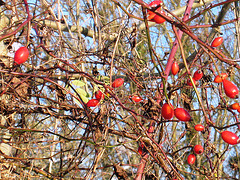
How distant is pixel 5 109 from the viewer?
3.29ft

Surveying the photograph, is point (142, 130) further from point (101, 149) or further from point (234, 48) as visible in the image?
point (234, 48)

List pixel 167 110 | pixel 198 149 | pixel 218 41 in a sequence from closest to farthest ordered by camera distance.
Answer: pixel 167 110 < pixel 218 41 < pixel 198 149

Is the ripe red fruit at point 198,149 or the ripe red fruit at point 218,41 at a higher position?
the ripe red fruit at point 218,41

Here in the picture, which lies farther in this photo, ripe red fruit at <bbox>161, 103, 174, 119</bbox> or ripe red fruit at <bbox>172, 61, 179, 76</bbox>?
ripe red fruit at <bbox>172, 61, 179, 76</bbox>

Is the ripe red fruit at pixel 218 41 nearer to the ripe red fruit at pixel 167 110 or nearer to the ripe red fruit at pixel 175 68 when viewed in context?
the ripe red fruit at pixel 175 68

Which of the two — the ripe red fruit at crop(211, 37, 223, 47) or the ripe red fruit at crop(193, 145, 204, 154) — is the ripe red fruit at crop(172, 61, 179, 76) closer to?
the ripe red fruit at crop(211, 37, 223, 47)

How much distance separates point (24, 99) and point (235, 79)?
174 inches

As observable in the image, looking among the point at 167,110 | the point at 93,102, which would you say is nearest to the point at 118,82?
the point at 93,102


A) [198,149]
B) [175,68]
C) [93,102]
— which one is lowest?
[198,149]

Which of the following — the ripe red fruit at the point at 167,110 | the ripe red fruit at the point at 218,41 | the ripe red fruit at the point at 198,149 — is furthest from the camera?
the ripe red fruit at the point at 198,149

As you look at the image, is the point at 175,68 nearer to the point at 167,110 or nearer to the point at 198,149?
the point at 167,110

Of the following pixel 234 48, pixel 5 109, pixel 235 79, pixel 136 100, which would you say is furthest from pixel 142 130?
pixel 235 79

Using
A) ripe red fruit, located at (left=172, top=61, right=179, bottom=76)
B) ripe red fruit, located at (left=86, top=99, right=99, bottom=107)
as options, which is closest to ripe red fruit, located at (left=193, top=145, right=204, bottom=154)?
ripe red fruit, located at (left=172, top=61, right=179, bottom=76)

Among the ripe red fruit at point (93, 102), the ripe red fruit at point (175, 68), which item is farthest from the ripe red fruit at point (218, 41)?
the ripe red fruit at point (93, 102)
